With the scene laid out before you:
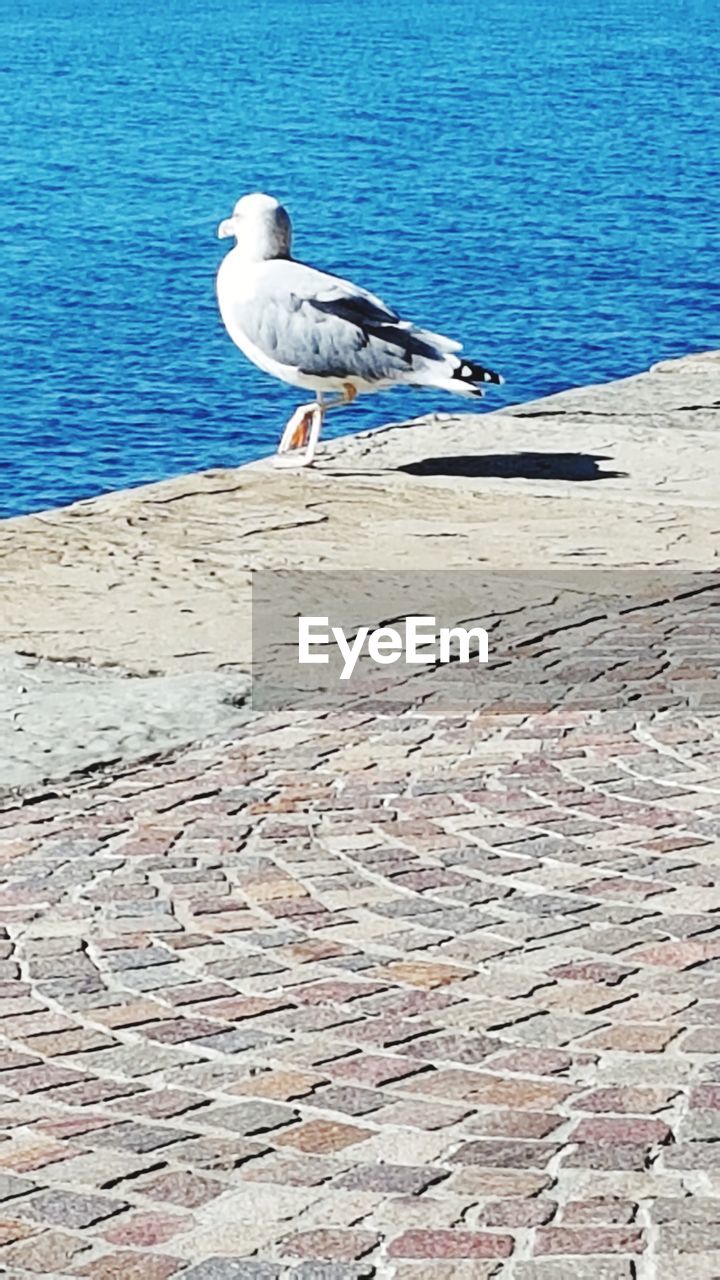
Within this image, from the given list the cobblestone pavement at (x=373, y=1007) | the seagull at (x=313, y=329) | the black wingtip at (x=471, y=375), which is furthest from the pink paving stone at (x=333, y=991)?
the black wingtip at (x=471, y=375)

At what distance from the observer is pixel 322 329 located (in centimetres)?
1027

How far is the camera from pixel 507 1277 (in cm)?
370

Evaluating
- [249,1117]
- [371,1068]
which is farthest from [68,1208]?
[371,1068]

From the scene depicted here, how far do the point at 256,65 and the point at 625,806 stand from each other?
5488 centimetres

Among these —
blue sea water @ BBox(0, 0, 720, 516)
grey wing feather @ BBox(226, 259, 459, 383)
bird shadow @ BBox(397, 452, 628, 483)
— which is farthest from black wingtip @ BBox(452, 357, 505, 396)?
blue sea water @ BBox(0, 0, 720, 516)

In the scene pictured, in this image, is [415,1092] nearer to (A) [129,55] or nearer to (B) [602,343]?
(B) [602,343]

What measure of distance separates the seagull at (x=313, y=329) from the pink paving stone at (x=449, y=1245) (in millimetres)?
6660

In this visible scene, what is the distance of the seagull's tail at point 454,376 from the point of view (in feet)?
34.0

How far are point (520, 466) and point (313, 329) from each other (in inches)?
43.5

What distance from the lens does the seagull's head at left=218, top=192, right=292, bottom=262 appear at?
409 inches

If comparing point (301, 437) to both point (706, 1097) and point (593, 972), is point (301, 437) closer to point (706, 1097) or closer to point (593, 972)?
point (593, 972)

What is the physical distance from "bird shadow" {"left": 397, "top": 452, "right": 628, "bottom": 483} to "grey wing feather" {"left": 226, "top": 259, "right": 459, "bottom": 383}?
0.49 metres

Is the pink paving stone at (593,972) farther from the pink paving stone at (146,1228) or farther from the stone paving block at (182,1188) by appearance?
the pink paving stone at (146,1228)

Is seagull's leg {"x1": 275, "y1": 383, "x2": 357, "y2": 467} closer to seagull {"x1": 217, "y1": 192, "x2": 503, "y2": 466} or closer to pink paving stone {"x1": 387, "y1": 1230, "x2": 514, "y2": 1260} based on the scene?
seagull {"x1": 217, "y1": 192, "x2": 503, "y2": 466}
